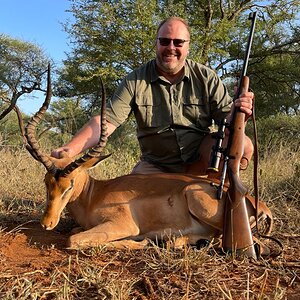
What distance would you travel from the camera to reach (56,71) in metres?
16.5

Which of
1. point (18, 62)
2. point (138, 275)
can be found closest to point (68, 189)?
point (138, 275)

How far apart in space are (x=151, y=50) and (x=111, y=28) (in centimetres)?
142

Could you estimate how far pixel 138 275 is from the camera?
2.97 m

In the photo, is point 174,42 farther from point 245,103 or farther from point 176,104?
point 245,103

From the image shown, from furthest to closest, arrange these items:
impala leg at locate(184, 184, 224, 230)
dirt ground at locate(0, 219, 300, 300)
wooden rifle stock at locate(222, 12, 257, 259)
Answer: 1. impala leg at locate(184, 184, 224, 230)
2. wooden rifle stock at locate(222, 12, 257, 259)
3. dirt ground at locate(0, 219, 300, 300)

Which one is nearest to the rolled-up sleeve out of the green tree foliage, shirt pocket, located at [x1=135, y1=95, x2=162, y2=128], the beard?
shirt pocket, located at [x1=135, y1=95, x2=162, y2=128]

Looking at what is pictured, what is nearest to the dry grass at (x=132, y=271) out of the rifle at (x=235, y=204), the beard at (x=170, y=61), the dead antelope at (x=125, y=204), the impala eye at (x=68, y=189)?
the rifle at (x=235, y=204)

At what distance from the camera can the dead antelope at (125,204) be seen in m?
3.75

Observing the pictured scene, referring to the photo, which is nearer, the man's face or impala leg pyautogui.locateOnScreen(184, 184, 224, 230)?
impala leg pyautogui.locateOnScreen(184, 184, 224, 230)

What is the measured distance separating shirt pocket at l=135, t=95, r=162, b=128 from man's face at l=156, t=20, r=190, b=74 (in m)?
0.37

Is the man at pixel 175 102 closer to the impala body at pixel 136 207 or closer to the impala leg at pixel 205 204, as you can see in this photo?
the impala body at pixel 136 207

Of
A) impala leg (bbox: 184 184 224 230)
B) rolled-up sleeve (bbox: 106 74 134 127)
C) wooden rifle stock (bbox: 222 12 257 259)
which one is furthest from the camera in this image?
rolled-up sleeve (bbox: 106 74 134 127)

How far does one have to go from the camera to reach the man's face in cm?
479

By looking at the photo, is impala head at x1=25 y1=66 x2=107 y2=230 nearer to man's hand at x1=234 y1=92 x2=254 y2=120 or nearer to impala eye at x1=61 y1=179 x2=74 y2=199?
impala eye at x1=61 y1=179 x2=74 y2=199
